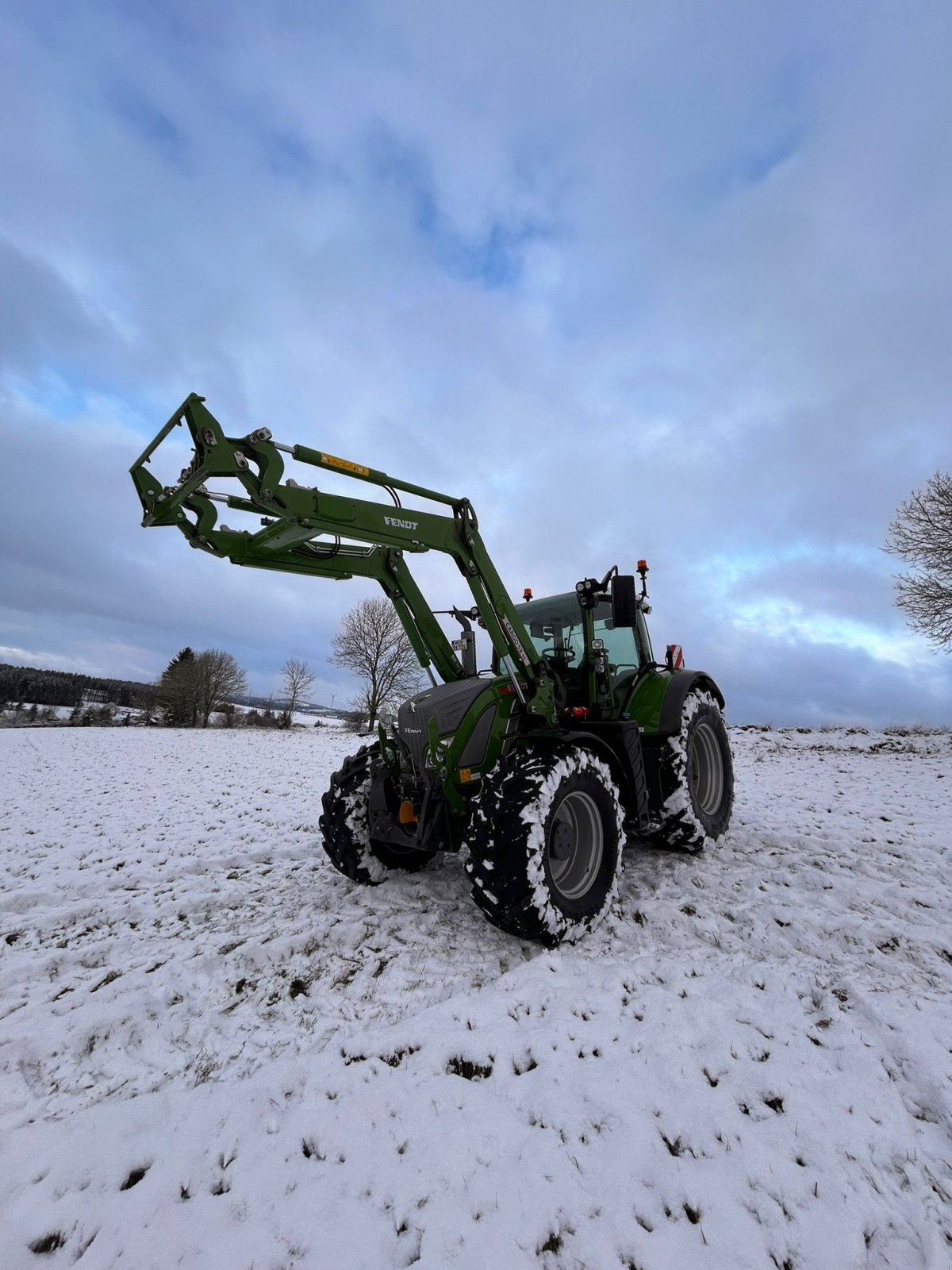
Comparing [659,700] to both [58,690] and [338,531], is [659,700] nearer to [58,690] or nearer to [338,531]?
[338,531]

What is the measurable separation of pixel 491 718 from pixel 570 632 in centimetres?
154

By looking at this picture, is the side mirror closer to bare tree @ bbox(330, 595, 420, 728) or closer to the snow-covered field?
the snow-covered field

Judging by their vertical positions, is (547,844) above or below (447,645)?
below

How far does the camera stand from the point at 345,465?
12.9ft

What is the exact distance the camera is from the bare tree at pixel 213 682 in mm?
46438

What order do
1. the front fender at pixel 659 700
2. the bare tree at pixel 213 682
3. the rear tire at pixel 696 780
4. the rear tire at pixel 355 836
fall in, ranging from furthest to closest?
the bare tree at pixel 213 682
the front fender at pixel 659 700
the rear tire at pixel 696 780
the rear tire at pixel 355 836

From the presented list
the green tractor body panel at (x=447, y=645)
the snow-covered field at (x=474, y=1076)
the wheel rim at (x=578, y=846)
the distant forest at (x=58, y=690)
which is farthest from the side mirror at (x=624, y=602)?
the distant forest at (x=58, y=690)

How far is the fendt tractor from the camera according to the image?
352cm

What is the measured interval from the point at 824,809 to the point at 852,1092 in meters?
5.95

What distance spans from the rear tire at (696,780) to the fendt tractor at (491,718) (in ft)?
0.07

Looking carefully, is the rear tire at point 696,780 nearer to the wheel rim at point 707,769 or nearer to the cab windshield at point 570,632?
the wheel rim at point 707,769

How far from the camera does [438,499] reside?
4590mm

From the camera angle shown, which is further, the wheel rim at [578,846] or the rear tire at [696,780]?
the rear tire at [696,780]

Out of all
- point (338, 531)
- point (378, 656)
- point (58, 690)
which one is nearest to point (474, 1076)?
point (338, 531)
